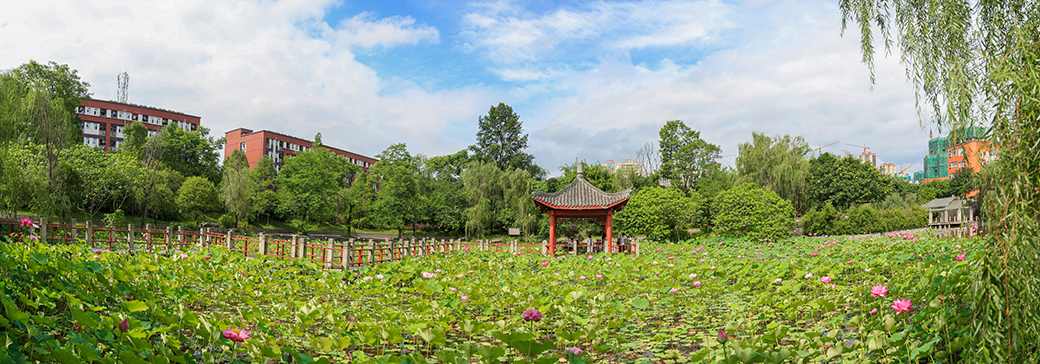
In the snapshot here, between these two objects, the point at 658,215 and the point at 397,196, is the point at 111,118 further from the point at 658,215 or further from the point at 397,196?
the point at 658,215

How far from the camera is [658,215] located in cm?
1891

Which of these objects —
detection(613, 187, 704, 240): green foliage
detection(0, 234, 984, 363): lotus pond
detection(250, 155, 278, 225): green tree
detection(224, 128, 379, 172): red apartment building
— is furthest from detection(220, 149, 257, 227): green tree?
detection(0, 234, 984, 363): lotus pond

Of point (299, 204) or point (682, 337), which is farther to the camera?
point (299, 204)

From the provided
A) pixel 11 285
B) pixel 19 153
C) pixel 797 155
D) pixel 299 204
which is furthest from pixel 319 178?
pixel 797 155

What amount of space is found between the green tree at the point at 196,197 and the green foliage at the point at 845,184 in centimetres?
3561

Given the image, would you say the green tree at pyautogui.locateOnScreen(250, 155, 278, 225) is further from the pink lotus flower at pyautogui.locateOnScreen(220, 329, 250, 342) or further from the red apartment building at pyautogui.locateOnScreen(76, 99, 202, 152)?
the pink lotus flower at pyautogui.locateOnScreen(220, 329, 250, 342)

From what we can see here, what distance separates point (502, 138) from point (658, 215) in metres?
19.6

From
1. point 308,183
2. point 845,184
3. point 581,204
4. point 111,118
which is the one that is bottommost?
point 581,204

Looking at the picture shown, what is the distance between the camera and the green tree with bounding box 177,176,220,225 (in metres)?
25.6

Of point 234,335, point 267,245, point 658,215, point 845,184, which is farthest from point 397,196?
point 845,184

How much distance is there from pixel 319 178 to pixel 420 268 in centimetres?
1855

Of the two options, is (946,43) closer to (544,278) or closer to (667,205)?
(544,278)

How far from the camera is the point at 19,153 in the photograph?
54.2 ft

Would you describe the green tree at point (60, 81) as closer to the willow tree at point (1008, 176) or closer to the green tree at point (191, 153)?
the green tree at point (191, 153)
